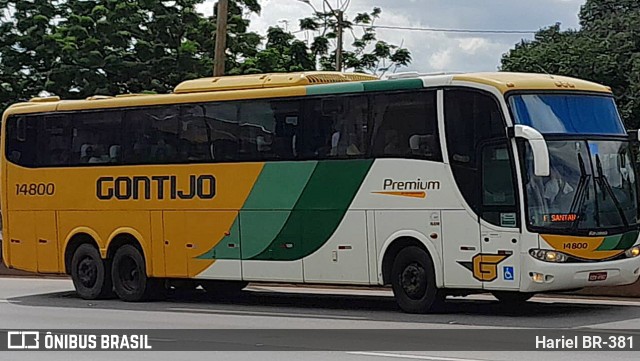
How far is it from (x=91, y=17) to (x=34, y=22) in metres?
3.28

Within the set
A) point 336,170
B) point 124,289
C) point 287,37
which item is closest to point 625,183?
point 336,170

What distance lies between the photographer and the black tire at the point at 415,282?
16516mm

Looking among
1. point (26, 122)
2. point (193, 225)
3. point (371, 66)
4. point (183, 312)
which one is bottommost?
point (183, 312)

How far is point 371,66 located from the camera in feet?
148

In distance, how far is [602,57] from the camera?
55.0 m

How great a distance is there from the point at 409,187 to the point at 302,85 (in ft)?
8.90

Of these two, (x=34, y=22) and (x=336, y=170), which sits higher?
(x=34, y=22)

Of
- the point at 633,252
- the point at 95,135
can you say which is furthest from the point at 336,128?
the point at 95,135

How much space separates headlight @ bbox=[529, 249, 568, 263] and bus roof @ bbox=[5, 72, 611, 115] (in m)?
2.25

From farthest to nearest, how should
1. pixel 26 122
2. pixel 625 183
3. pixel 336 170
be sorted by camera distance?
pixel 26 122
pixel 336 170
pixel 625 183

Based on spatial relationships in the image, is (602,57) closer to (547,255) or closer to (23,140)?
(23,140)

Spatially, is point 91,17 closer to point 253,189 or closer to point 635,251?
point 253,189

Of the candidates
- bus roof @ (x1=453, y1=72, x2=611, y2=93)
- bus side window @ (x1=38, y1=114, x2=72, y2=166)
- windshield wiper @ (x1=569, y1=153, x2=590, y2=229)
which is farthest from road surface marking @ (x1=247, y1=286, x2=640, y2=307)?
bus side window @ (x1=38, y1=114, x2=72, y2=166)

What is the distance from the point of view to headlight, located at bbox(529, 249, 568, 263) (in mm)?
15344
